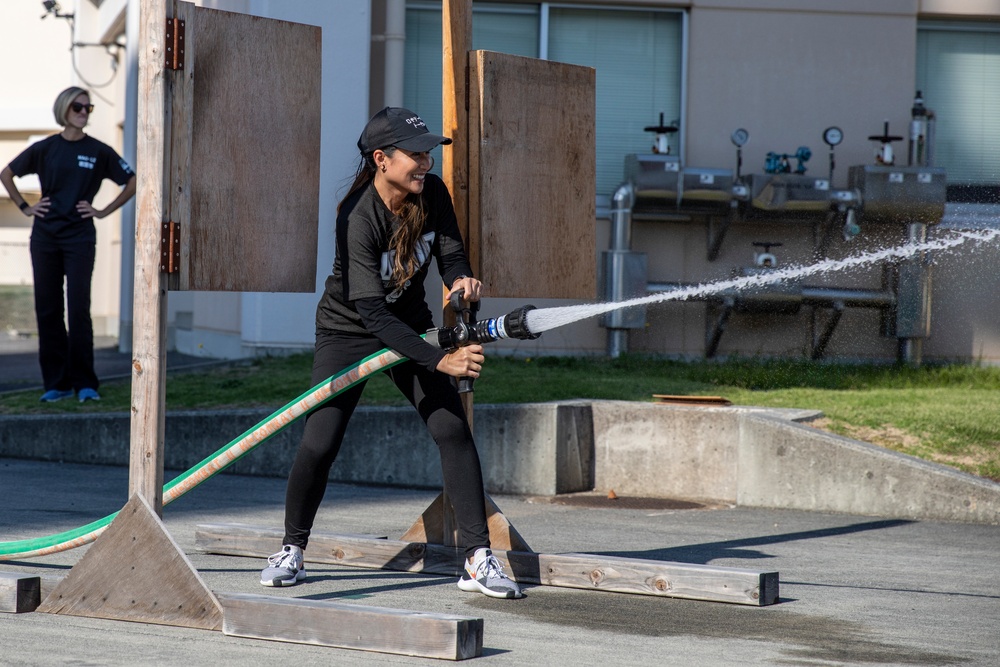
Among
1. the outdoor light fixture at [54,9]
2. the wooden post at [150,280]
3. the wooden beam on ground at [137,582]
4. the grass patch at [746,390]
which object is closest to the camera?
the wooden beam on ground at [137,582]

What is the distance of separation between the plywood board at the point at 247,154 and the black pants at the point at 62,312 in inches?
165

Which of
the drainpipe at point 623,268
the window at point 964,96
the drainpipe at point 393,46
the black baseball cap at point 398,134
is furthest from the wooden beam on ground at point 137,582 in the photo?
the window at point 964,96

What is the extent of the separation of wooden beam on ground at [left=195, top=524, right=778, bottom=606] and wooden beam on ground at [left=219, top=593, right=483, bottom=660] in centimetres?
113

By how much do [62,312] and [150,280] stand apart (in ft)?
16.4

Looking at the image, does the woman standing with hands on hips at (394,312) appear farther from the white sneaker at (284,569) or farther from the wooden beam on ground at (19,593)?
the wooden beam on ground at (19,593)

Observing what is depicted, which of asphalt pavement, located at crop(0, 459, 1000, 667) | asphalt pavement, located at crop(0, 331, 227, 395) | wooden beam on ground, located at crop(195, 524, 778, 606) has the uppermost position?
asphalt pavement, located at crop(0, 331, 227, 395)

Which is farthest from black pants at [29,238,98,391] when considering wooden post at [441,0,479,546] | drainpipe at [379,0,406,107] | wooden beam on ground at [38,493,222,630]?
wooden beam on ground at [38,493,222,630]

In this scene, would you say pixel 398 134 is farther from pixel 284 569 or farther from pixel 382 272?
pixel 284 569

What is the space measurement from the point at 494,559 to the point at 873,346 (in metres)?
7.70

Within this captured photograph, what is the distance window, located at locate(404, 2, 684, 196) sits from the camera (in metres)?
12.0

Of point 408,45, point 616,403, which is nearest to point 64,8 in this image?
point 408,45

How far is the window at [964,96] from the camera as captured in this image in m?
12.0

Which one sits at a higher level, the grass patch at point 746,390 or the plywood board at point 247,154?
the plywood board at point 247,154

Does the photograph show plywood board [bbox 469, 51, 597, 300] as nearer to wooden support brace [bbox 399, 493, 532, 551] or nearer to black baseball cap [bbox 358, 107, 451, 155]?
black baseball cap [bbox 358, 107, 451, 155]
